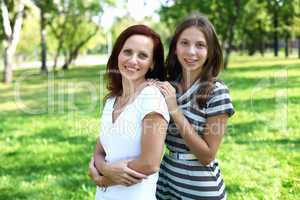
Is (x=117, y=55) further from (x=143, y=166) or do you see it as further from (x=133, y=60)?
(x=143, y=166)

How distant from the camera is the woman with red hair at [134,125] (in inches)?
77.0

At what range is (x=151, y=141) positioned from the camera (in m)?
1.94

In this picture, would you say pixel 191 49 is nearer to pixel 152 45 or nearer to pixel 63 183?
pixel 152 45

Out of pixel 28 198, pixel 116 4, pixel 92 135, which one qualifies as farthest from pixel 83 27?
pixel 28 198

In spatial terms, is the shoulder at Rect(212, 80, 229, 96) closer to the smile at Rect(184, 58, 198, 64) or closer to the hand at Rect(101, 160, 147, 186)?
the smile at Rect(184, 58, 198, 64)

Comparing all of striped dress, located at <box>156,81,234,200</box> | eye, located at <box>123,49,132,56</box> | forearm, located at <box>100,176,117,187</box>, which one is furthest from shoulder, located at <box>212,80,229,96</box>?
forearm, located at <box>100,176,117,187</box>

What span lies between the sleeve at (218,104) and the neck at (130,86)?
37cm

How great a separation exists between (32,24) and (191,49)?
45.9 meters

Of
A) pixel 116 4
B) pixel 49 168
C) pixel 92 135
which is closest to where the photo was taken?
pixel 49 168

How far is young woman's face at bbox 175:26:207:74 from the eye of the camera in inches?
86.4

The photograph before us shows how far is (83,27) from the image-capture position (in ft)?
137

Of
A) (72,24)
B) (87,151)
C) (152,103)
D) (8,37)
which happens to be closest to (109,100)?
(152,103)

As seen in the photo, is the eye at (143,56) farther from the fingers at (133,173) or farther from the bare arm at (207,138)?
the fingers at (133,173)

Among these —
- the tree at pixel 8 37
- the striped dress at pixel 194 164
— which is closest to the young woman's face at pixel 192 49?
the striped dress at pixel 194 164
